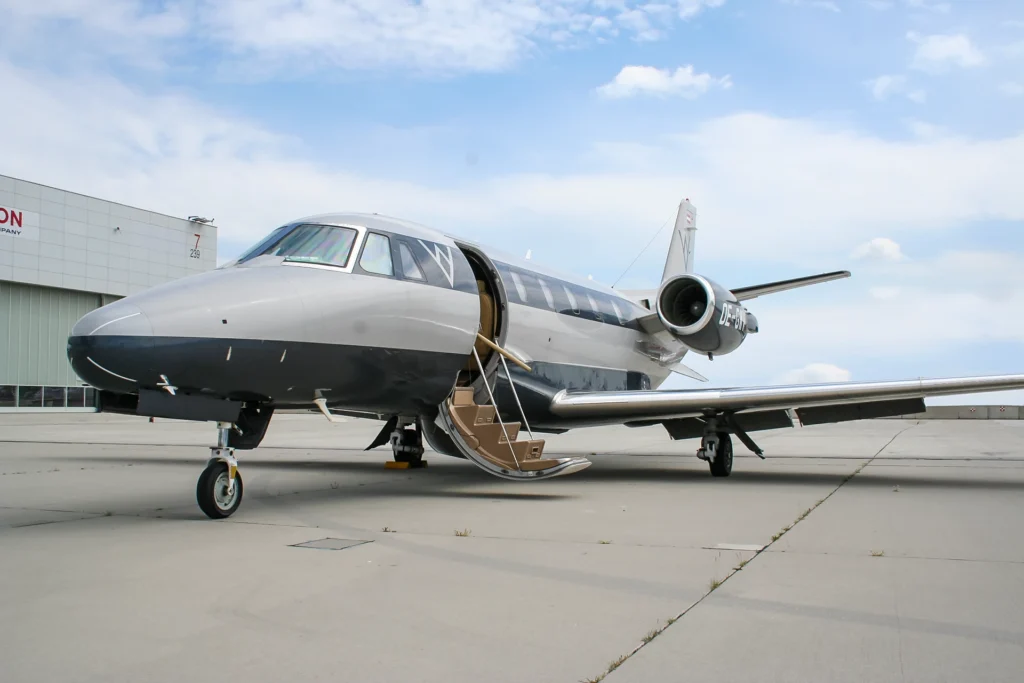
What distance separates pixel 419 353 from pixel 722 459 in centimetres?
512

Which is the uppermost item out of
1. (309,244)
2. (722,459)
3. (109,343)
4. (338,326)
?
(309,244)

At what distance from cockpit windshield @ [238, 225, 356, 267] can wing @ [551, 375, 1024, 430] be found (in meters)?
4.15

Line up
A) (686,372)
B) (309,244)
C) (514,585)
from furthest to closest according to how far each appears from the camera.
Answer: (686,372), (309,244), (514,585)

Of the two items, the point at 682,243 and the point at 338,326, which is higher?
the point at 682,243

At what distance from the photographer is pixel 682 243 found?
63.4ft

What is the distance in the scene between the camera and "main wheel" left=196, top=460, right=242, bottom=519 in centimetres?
710

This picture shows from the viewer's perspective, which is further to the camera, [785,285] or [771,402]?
[785,285]

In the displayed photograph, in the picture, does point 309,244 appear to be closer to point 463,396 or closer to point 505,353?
point 463,396

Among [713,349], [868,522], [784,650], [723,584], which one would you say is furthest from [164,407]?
[713,349]

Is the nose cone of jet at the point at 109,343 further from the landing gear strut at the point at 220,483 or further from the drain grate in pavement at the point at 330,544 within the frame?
the drain grate in pavement at the point at 330,544

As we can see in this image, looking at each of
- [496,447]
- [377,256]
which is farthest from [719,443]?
[377,256]

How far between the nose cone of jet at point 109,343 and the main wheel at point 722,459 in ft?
25.7

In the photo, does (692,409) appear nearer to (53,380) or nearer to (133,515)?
(133,515)

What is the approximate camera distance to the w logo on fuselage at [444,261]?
9280mm
